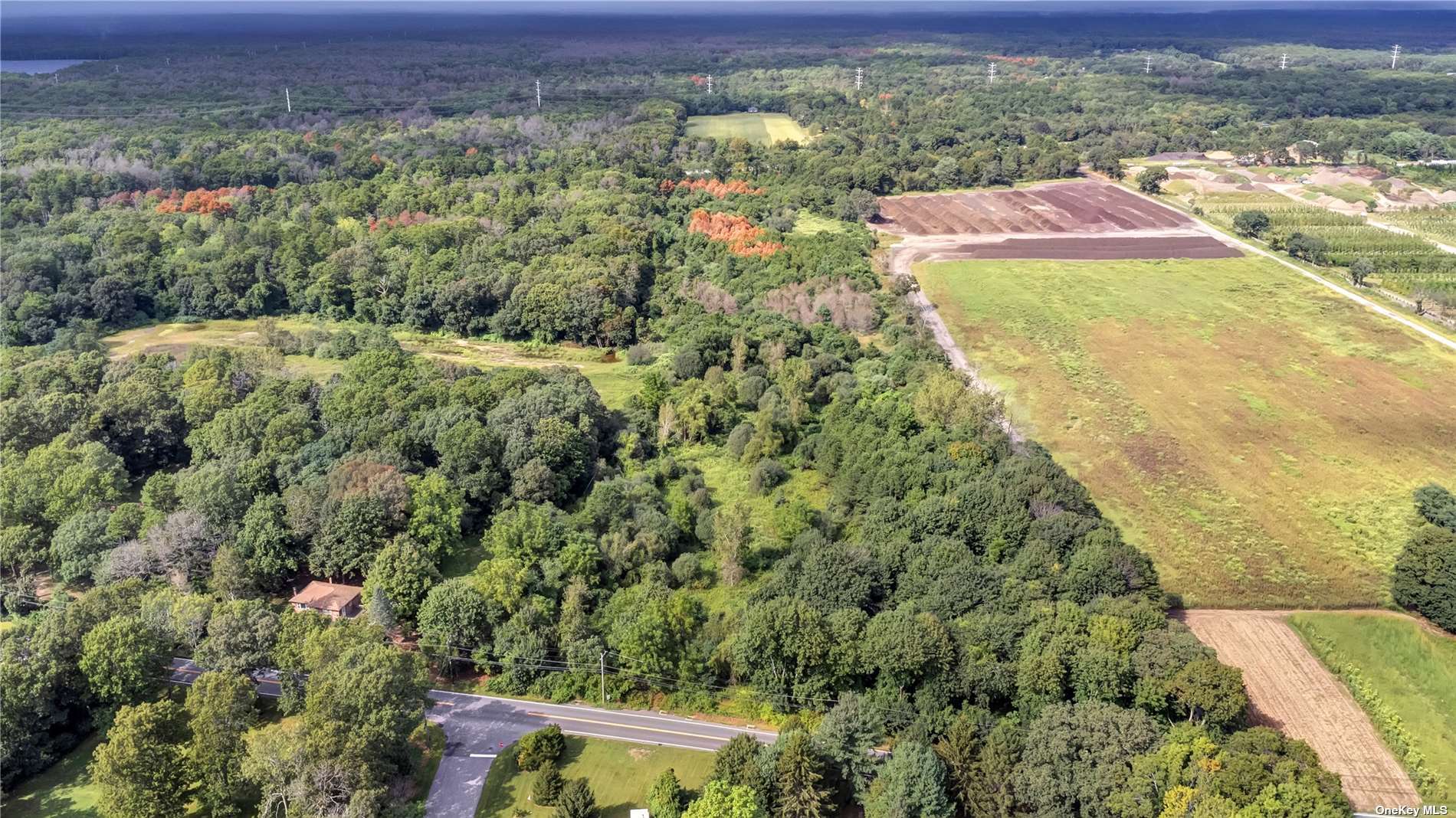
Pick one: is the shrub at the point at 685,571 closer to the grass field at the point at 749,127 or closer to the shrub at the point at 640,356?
the shrub at the point at 640,356

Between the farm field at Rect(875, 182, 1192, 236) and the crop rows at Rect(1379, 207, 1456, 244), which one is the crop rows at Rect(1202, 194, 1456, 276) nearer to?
the crop rows at Rect(1379, 207, 1456, 244)

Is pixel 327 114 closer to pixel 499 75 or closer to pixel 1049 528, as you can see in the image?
pixel 499 75

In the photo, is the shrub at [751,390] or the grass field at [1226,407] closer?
the grass field at [1226,407]

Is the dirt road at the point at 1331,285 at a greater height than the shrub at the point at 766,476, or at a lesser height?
greater

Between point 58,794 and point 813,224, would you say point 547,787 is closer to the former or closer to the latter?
point 58,794

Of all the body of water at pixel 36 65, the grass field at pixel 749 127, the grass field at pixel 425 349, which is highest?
the body of water at pixel 36 65

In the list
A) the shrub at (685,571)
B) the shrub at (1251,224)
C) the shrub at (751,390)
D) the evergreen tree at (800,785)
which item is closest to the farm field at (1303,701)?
the evergreen tree at (800,785)

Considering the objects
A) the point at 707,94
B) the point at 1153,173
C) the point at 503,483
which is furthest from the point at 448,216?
the point at 707,94

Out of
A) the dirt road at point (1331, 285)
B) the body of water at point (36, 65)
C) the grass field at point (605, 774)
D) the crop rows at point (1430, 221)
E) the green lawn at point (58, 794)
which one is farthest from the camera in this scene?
the body of water at point (36, 65)
